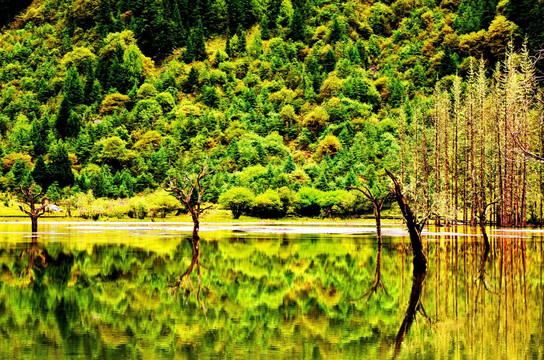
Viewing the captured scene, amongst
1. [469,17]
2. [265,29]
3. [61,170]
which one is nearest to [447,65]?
[469,17]

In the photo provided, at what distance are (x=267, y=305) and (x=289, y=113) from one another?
124 meters

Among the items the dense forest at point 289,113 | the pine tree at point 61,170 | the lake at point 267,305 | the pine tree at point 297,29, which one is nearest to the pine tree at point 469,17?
the dense forest at point 289,113

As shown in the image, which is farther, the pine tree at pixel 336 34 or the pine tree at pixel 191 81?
the pine tree at pixel 336 34

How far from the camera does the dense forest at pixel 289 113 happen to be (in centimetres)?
8219

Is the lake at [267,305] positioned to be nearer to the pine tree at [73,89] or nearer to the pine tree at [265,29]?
the pine tree at [73,89]

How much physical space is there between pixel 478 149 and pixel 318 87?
86.9 meters

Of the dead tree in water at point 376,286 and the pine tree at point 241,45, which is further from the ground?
the pine tree at point 241,45

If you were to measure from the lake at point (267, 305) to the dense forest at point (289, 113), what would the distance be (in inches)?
1333

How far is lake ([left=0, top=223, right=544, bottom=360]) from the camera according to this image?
566 inches

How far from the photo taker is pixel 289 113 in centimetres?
14312

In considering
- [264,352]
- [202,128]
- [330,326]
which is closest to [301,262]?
[330,326]

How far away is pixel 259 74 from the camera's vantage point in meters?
171

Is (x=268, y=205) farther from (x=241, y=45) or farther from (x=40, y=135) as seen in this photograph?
(x=241, y=45)

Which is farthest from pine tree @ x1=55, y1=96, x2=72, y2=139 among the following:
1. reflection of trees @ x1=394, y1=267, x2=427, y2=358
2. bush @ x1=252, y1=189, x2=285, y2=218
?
reflection of trees @ x1=394, y1=267, x2=427, y2=358
